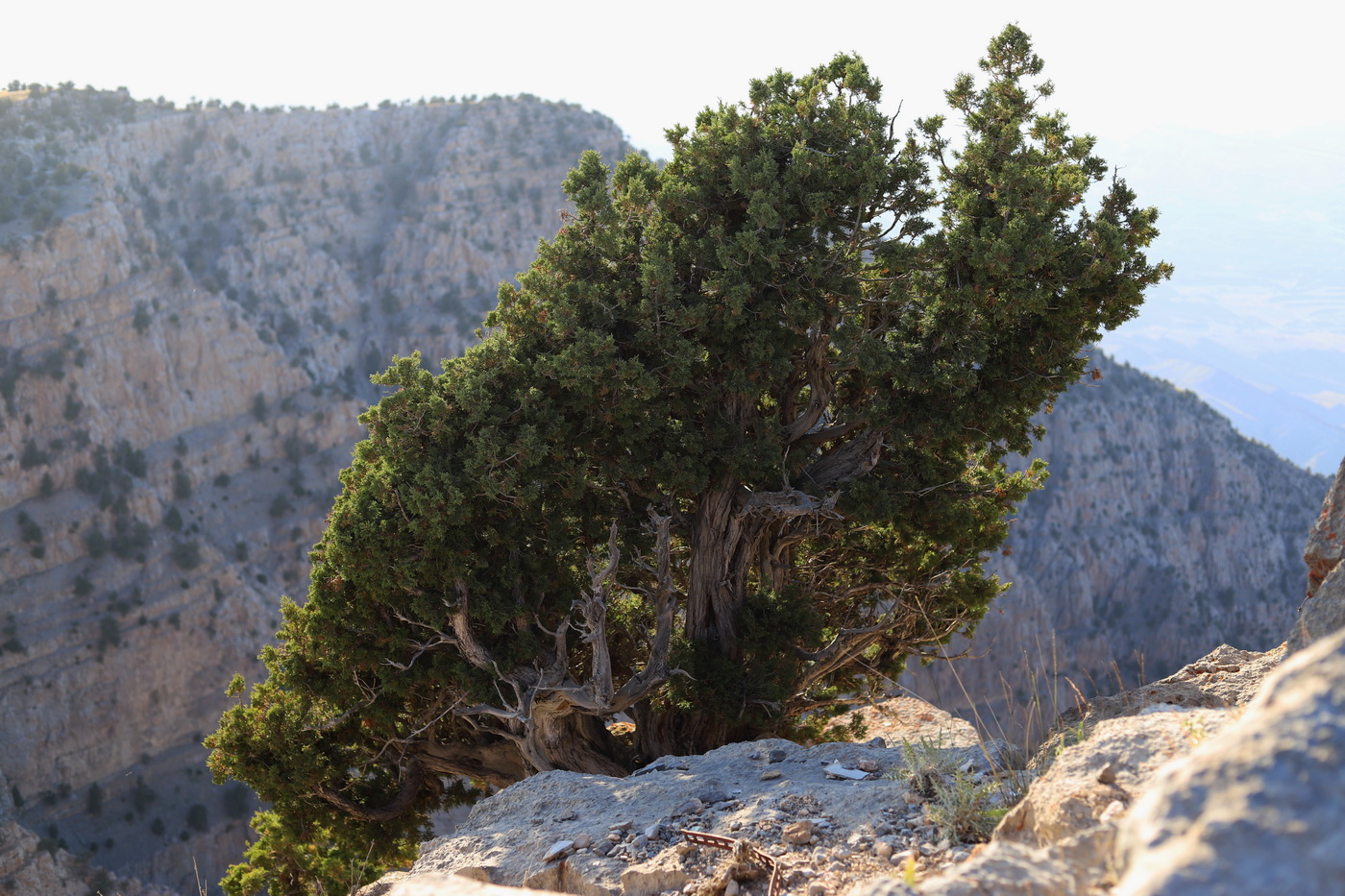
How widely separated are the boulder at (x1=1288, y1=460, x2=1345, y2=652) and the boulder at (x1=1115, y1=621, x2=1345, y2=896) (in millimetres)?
2927

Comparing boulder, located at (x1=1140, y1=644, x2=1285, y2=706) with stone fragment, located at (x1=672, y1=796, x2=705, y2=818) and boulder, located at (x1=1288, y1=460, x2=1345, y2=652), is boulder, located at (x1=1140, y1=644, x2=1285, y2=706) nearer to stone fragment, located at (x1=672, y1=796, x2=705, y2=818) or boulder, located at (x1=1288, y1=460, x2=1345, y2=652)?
boulder, located at (x1=1288, y1=460, x2=1345, y2=652)

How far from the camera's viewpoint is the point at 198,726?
1613 inches

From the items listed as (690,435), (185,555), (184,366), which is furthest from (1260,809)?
(184,366)

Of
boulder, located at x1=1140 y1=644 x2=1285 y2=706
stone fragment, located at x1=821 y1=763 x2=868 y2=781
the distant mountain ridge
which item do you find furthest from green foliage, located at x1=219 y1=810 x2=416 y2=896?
the distant mountain ridge

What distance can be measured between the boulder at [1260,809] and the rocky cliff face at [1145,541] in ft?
175

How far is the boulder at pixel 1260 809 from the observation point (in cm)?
208

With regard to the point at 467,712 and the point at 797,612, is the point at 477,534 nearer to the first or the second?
the point at 467,712

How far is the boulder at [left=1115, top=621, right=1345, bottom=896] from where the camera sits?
2.08 m

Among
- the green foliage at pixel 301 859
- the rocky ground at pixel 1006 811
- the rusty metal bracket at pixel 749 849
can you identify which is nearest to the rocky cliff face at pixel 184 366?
the green foliage at pixel 301 859

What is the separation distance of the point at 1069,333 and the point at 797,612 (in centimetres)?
455

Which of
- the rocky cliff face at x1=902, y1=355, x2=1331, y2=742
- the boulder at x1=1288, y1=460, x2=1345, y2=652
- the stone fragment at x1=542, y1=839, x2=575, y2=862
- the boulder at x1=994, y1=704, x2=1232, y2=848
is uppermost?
the boulder at x1=1288, y1=460, x2=1345, y2=652

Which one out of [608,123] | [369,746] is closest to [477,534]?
[369,746]

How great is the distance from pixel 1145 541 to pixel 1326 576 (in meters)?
58.1

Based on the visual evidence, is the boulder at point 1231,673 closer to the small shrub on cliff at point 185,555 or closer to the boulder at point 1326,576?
the boulder at point 1326,576
